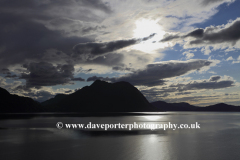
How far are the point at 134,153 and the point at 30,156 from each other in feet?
51.3

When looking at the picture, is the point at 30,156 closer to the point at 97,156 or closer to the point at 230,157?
the point at 97,156

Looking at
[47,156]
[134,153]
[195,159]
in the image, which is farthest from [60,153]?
[195,159]

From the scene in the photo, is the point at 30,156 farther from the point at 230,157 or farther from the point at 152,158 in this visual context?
the point at 230,157

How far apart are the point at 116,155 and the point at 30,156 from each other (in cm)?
1272

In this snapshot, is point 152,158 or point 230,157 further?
point 230,157

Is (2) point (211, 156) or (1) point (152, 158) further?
(2) point (211, 156)

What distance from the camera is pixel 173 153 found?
30.0 metres

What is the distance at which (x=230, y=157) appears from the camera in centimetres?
2827

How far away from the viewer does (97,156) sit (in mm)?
27766

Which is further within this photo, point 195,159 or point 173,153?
point 173,153

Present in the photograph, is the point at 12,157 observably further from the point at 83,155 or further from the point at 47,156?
the point at 83,155

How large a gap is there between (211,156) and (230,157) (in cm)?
265

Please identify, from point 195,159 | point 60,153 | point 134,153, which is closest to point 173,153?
point 195,159

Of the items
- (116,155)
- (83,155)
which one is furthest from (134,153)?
(83,155)
